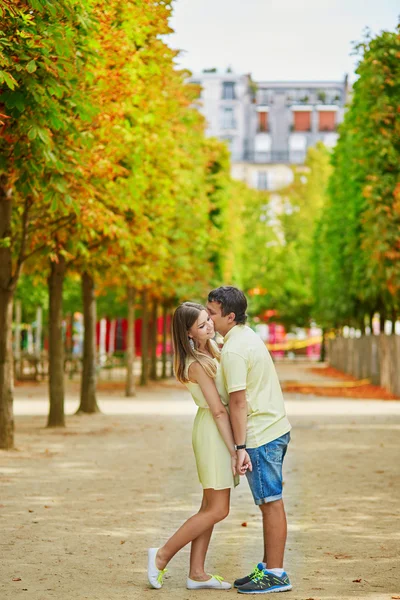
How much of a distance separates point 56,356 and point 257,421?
15.3 m

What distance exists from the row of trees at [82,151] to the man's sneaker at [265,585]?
4.77m

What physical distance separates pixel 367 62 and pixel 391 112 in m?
1.35

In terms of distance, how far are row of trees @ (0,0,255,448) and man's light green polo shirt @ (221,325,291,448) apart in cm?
391

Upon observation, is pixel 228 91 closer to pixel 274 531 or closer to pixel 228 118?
pixel 228 118

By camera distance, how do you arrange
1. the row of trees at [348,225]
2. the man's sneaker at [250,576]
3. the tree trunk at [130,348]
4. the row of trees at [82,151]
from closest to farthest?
1. the man's sneaker at [250,576]
2. the row of trees at [82,151]
3. the row of trees at [348,225]
4. the tree trunk at [130,348]

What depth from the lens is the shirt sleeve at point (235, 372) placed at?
25.0 ft

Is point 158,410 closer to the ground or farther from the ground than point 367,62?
closer to the ground

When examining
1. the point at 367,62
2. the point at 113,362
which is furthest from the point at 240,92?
the point at 367,62

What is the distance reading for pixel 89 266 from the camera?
24.2 meters

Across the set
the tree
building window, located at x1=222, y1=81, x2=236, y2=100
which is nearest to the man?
the tree

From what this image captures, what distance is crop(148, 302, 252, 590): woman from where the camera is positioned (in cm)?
774

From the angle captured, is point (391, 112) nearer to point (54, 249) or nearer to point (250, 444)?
point (54, 249)

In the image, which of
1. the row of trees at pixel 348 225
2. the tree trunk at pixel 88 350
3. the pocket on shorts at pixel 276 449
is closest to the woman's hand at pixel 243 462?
the pocket on shorts at pixel 276 449

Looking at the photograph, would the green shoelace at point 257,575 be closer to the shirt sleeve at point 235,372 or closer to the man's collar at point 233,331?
the shirt sleeve at point 235,372
